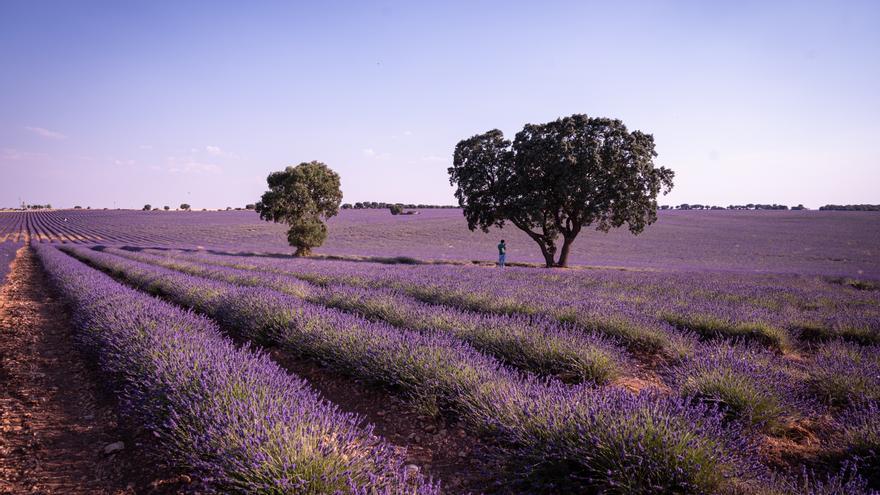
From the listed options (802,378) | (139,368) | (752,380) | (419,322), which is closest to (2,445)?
(139,368)

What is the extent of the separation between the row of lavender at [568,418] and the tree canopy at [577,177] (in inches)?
569

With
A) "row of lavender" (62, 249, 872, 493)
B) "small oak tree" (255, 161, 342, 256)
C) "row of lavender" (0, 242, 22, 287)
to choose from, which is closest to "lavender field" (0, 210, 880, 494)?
"row of lavender" (62, 249, 872, 493)

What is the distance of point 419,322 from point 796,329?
563cm

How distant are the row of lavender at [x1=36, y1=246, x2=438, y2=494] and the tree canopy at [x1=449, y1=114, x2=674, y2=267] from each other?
50.7 feet

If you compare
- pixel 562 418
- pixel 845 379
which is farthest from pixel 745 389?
pixel 562 418

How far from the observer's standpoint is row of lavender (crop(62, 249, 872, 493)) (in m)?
2.08

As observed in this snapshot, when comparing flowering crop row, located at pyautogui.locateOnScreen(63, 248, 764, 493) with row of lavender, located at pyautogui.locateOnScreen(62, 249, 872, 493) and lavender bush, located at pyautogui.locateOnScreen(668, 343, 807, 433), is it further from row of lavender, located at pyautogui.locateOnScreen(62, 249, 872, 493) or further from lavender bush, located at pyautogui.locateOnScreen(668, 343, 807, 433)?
lavender bush, located at pyautogui.locateOnScreen(668, 343, 807, 433)

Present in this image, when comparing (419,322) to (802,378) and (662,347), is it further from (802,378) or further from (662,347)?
(802,378)

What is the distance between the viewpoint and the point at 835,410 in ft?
11.3

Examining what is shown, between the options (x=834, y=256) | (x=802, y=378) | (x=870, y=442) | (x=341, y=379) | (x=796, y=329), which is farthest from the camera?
(x=834, y=256)

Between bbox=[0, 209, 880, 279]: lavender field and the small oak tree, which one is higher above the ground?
the small oak tree

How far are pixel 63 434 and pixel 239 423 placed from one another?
2108 millimetres

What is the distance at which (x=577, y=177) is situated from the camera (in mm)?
16984

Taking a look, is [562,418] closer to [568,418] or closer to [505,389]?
[568,418]
